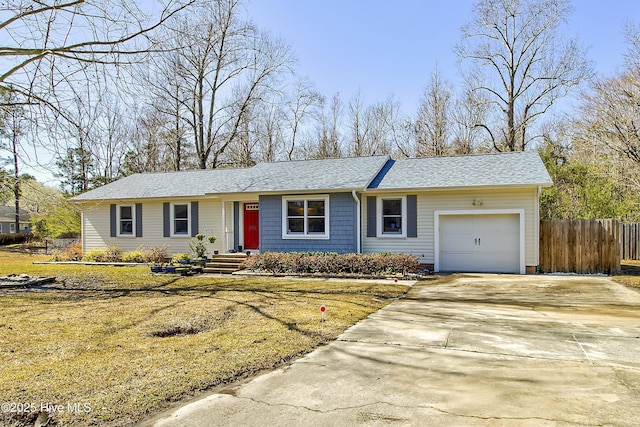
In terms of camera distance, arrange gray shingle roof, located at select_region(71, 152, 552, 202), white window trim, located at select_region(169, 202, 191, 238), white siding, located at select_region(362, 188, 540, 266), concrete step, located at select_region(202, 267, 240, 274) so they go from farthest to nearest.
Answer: white window trim, located at select_region(169, 202, 191, 238) → concrete step, located at select_region(202, 267, 240, 274) → gray shingle roof, located at select_region(71, 152, 552, 202) → white siding, located at select_region(362, 188, 540, 266)

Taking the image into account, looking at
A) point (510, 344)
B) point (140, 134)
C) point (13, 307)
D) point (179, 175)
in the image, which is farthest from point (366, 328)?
point (140, 134)

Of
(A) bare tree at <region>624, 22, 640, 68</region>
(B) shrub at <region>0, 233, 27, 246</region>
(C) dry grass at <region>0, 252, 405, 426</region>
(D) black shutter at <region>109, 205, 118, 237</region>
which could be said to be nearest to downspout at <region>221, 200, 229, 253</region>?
(C) dry grass at <region>0, 252, 405, 426</region>

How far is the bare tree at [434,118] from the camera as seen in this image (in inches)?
1203

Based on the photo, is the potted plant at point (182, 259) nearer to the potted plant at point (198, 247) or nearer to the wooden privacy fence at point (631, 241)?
the potted plant at point (198, 247)

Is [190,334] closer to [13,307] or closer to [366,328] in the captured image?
[366,328]

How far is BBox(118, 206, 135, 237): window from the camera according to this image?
65.7 feet

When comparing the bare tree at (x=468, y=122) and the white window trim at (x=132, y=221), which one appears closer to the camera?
the white window trim at (x=132, y=221)

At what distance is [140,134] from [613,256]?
1384 inches

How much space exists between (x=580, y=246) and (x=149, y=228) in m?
17.5

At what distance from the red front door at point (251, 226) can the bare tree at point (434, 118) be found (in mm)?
17132

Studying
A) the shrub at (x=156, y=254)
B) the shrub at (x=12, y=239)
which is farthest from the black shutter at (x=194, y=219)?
the shrub at (x=12, y=239)

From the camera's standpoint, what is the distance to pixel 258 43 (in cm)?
3039

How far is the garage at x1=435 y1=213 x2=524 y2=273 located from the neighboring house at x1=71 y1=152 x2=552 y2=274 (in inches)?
1.3

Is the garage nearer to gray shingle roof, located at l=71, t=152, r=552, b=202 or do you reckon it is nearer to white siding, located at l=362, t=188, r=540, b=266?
white siding, located at l=362, t=188, r=540, b=266
